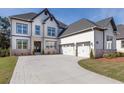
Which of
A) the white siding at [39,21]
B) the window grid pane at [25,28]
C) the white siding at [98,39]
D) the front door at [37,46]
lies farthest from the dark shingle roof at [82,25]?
the window grid pane at [25,28]

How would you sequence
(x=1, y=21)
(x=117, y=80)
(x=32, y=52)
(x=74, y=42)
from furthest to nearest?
(x=1, y=21) < (x=32, y=52) < (x=74, y=42) < (x=117, y=80)

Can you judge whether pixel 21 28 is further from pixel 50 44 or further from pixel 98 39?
pixel 98 39

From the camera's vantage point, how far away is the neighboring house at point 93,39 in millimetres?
18031

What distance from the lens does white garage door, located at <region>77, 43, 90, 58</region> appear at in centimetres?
1866

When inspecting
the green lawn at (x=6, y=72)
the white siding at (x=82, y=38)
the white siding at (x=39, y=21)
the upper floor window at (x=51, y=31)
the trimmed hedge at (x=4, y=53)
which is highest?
the white siding at (x=39, y=21)

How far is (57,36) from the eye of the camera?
26531 millimetres

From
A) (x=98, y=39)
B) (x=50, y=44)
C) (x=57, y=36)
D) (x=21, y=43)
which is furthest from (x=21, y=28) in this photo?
(x=98, y=39)

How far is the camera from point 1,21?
37.1 m

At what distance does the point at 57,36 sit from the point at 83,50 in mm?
8444

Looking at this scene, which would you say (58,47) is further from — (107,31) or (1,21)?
(1,21)

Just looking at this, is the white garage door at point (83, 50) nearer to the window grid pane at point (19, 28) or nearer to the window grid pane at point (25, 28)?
the window grid pane at point (25, 28)

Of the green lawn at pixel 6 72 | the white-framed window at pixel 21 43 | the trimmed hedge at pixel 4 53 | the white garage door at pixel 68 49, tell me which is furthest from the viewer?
the white-framed window at pixel 21 43
